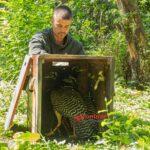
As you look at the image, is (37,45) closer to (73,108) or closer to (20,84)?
(20,84)

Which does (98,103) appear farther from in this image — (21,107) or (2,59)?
(2,59)

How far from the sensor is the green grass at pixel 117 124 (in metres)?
3.97

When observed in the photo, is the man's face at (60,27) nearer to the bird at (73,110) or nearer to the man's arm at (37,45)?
the man's arm at (37,45)

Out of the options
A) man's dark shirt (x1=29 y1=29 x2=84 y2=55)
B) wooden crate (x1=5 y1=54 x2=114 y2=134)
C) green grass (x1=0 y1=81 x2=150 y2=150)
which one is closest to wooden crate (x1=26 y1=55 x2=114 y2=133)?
wooden crate (x1=5 y1=54 x2=114 y2=134)

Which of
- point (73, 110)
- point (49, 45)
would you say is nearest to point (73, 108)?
point (73, 110)

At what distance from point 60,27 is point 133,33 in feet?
18.4

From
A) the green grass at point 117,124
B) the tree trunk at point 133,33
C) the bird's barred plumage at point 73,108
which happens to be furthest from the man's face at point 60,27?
the tree trunk at point 133,33

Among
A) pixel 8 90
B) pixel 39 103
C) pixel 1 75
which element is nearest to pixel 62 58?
pixel 39 103

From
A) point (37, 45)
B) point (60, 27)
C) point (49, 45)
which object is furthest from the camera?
point (49, 45)

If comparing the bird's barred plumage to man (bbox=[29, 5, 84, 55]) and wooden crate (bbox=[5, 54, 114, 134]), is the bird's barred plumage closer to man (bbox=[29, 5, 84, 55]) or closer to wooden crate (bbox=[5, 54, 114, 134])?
wooden crate (bbox=[5, 54, 114, 134])

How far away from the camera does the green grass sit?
3973 mm

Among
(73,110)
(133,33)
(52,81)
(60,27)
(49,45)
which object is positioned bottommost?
(73,110)

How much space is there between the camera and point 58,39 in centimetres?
613

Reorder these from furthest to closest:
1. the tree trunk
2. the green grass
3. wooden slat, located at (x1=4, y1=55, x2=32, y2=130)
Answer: the tree trunk
wooden slat, located at (x1=4, y1=55, x2=32, y2=130)
the green grass
